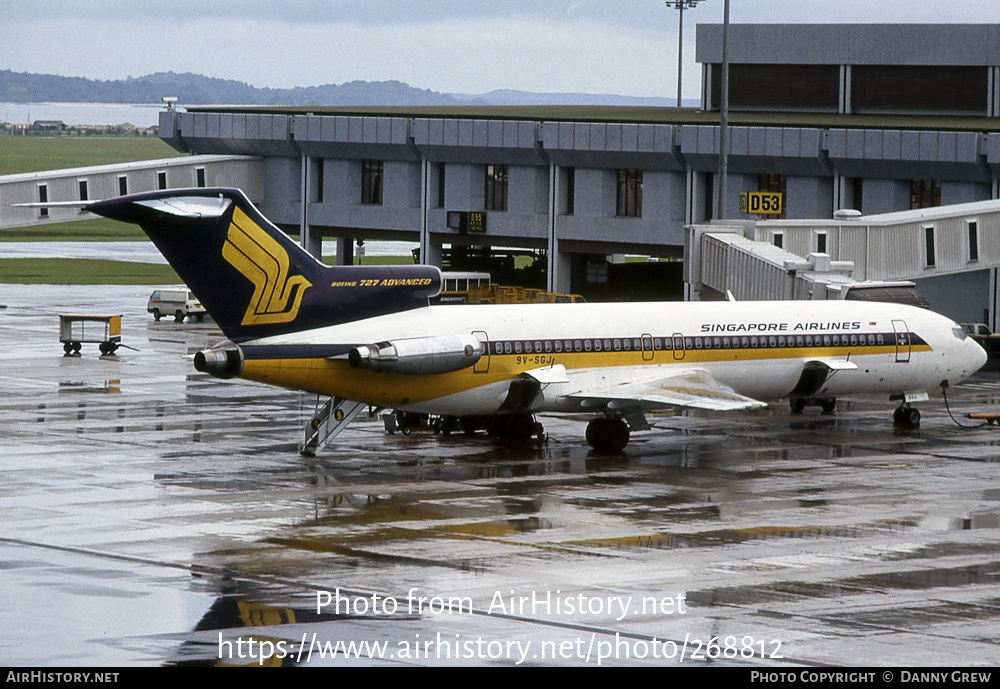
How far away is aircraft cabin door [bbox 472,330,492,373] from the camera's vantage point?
38.4 metres

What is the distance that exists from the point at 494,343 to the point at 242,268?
21.3 feet

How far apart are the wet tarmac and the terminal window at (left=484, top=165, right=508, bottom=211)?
32.4 m

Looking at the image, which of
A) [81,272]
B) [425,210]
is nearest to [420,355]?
[425,210]

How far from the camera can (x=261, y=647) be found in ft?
68.5

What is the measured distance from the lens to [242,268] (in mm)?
35938

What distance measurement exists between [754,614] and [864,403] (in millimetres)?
29147

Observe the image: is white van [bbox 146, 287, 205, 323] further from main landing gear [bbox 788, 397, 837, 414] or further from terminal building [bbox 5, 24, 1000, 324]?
main landing gear [bbox 788, 397, 837, 414]

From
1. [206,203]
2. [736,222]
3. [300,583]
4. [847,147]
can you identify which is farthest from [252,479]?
[847,147]

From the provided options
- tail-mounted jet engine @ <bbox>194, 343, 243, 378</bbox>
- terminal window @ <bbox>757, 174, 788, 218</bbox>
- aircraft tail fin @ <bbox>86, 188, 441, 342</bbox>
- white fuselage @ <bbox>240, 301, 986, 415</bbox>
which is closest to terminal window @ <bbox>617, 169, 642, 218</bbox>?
terminal window @ <bbox>757, 174, 788, 218</bbox>

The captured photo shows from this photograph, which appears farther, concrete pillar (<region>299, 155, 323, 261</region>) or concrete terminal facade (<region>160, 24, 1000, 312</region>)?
concrete pillar (<region>299, 155, 323, 261</region>)

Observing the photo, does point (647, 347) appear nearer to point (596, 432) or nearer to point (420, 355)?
point (596, 432)

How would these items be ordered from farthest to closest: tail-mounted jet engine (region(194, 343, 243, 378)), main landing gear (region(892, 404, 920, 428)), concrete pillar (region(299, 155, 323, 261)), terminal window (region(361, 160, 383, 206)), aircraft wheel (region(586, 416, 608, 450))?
concrete pillar (region(299, 155, 323, 261)) < terminal window (region(361, 160, 383, 206)) < main landing gear (region(892, 404, 920, 428)) < aircraft wheel (region(586, 416, 608, 450)) < tail-mounted jet engine (region(194, 343, 243, 378))

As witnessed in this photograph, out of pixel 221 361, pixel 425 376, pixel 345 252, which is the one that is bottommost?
pixel 425 376

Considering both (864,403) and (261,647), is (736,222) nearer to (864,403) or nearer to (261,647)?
(864,403)
